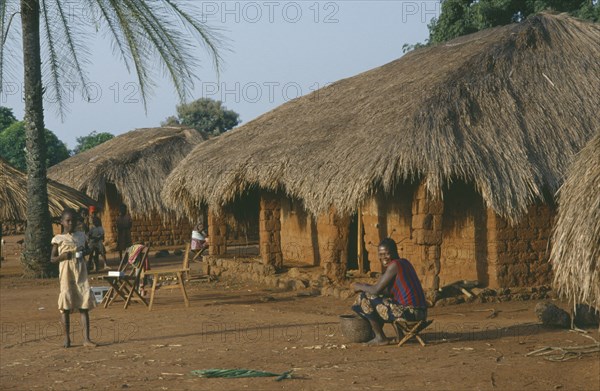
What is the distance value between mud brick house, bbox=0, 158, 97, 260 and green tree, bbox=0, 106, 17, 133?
27915 mm

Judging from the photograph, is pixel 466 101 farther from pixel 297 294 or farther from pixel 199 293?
pixel 199 293

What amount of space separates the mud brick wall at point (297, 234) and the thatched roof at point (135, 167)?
8.45m

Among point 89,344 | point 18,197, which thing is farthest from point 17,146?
point 89,344

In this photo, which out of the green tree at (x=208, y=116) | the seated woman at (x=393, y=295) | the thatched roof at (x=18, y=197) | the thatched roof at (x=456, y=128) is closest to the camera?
the seated woman at (x=393, y=295)

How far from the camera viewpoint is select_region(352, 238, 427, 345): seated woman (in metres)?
9.16

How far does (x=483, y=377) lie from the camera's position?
25.5ft

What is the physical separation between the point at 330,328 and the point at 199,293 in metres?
5.31

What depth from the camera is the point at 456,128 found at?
43.1 ft

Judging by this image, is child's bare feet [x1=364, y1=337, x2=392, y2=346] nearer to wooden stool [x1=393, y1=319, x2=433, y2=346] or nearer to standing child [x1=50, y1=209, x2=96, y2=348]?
wooden stool [x1=393, y1=319, x2=433, y2=346]

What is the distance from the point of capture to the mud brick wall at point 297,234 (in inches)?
702

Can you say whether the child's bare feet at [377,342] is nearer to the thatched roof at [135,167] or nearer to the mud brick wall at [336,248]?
the mud brick wall at [336,248]

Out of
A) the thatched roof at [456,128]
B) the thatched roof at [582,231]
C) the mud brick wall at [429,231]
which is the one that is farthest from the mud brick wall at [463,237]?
the thatched roof at [582,231]

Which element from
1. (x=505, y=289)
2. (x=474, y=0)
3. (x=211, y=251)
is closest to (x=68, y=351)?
(x=505, y=289)

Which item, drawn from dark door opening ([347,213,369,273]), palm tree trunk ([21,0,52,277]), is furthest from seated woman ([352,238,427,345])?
palm tree trunk ([21,0,52,277])
